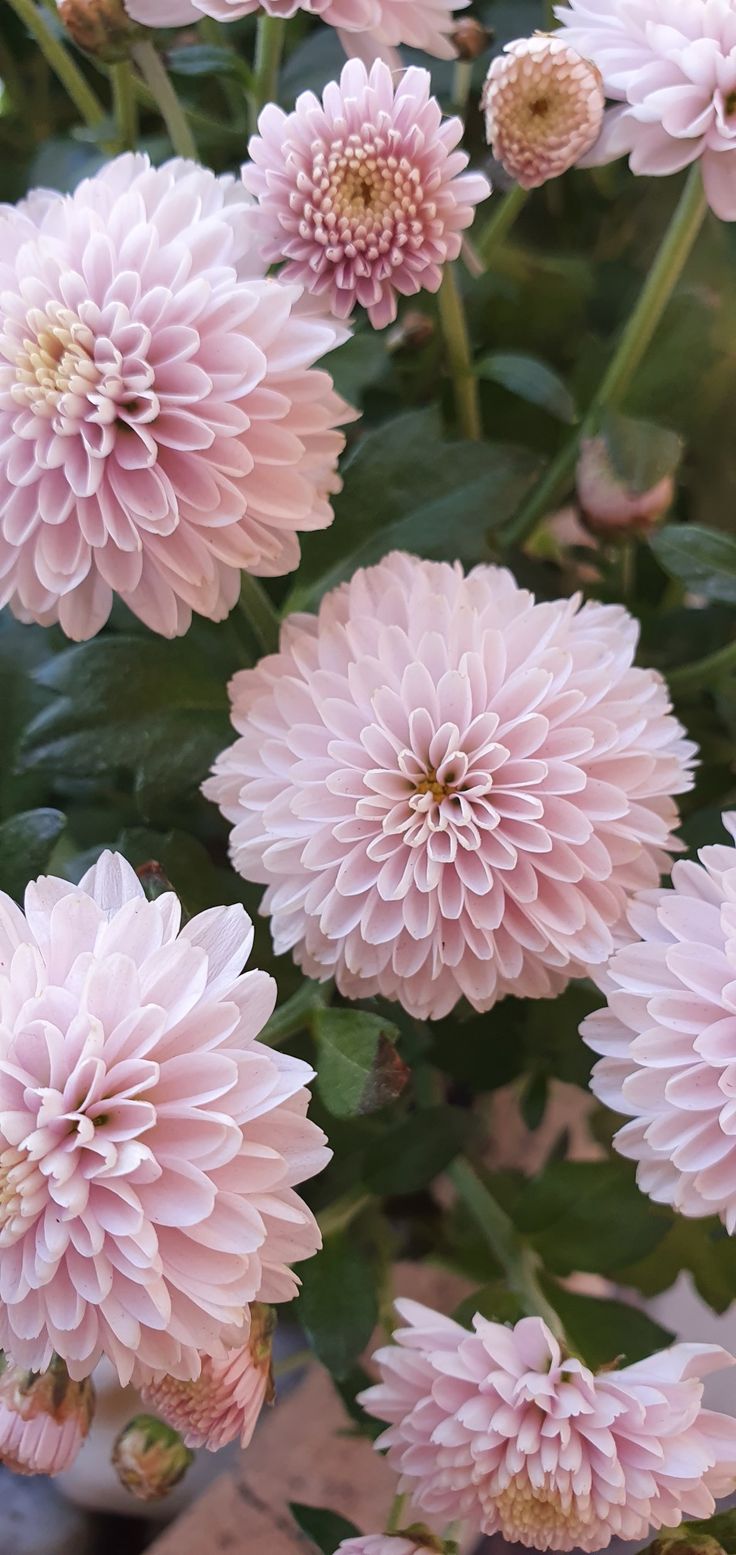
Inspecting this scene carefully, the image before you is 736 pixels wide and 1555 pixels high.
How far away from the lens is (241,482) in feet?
1.20

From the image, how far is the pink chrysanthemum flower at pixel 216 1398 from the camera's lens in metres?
0.34

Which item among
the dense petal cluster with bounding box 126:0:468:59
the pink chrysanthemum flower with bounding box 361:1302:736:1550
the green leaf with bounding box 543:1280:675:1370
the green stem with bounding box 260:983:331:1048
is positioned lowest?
the green leaf with bounding box 543:1280:675:1370

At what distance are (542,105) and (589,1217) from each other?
0.39 m

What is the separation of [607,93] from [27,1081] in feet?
1.15

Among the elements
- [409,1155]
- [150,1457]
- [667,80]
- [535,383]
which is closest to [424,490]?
[535,383]

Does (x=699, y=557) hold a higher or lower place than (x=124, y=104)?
lower

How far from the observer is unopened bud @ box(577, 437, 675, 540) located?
47 cm

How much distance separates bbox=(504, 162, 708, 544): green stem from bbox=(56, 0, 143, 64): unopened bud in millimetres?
199

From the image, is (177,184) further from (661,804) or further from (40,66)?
(40,66)

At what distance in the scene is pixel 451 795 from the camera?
1.17 ft

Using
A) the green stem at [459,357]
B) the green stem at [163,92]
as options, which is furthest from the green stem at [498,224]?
the green stem at [163,92]

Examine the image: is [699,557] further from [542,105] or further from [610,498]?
[542,105]

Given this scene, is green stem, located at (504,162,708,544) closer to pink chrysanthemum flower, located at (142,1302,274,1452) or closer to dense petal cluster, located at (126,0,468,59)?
dense petal cluster, located at (126,0,468,59)

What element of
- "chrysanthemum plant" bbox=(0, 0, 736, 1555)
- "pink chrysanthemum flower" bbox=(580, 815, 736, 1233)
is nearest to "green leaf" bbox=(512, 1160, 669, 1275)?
"chrysanthemum plant" bbox=(0, 0, 736, 1555)
